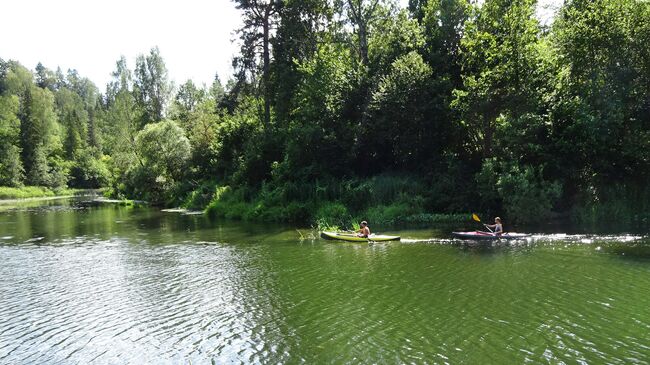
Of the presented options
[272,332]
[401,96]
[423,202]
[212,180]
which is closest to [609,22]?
[401,96]

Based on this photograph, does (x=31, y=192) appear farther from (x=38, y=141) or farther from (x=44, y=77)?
(x=44, y=77)

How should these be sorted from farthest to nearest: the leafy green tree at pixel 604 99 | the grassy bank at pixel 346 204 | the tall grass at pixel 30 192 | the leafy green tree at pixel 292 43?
the tall grass at pixel 30 192 → the leafy green tree at pixel 292 43 → the grassy bank at pixel 346 204 → the leafy green tree at pixel 604 99

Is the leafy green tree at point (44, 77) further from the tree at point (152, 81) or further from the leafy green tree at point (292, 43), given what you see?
the leafy green tree at point (292, 43)

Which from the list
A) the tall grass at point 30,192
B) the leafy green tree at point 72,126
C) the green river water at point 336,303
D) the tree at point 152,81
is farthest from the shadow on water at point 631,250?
the leafy green tree at point 72,126

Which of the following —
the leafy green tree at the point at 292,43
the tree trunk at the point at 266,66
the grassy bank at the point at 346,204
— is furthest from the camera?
the tree trunk at the point at 266,66

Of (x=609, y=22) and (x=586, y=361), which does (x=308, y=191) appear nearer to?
(x=609, y=22)

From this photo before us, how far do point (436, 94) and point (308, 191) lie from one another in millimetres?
11345

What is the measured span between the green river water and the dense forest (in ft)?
21.3

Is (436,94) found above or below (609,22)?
below

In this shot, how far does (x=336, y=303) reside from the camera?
14.0 m

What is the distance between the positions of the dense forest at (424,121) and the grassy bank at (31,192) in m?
33.6

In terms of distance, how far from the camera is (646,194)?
1036 inches

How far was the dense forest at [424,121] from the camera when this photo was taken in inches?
1043

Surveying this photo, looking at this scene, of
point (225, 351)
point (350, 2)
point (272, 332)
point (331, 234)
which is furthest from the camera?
point (350, 2)
